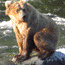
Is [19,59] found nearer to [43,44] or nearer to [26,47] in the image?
[26,47]

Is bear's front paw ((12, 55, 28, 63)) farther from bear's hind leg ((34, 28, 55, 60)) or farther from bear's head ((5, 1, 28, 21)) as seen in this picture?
bear's head ((5, 1, 28, 21))

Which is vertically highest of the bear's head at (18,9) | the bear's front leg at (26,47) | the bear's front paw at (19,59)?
the bear's head at (18,9)

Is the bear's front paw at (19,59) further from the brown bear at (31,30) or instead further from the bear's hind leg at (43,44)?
the bear's hind leg at (43,44)

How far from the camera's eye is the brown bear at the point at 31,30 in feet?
6.77

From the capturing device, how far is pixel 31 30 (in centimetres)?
221

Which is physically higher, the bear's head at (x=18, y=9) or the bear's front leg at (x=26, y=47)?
the bear's head at (x=18, y=9)

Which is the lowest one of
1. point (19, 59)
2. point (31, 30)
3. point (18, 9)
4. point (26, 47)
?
point (19, 59)

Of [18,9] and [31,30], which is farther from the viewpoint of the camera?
[31,30]

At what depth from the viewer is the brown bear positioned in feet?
6.77

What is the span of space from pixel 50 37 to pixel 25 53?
22.1 inches

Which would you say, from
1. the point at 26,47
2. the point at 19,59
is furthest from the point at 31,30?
the point at 19,59

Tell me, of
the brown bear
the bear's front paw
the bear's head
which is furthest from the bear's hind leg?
the bear's head

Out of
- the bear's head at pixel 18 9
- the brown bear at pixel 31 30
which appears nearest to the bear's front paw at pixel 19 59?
the brown bear at pixel 31 30

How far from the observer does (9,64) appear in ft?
8.57
